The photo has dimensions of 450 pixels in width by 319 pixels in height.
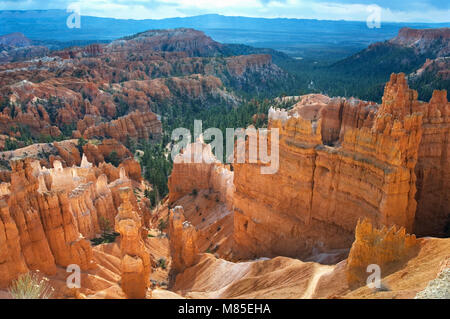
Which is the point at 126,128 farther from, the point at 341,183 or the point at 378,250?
the point at 378,250

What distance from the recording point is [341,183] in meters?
16.2

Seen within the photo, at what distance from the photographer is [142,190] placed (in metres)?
36.4

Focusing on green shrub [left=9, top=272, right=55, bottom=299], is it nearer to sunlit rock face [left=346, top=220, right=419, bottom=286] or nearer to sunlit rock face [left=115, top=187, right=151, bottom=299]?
sunlit rock face [left=115, top=187, right=151, bottom=299]

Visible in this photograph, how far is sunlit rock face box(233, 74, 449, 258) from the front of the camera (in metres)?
14.7

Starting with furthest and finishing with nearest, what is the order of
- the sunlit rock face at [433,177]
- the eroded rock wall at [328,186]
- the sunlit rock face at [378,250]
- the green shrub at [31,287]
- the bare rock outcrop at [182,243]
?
the bare rock outcrop at [182,243] < the sunlit rock face at [433,177] < the eroded rock wall at [328,186] < the sunlit rock face at [378,250] < the green shrub at [31,287]

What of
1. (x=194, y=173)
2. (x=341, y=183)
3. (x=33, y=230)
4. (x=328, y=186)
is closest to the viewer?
(x=33, y=230)

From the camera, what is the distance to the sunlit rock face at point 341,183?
14664 mm

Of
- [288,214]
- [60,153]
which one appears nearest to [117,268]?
[288,214]

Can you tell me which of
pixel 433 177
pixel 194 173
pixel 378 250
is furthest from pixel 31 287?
pixel 194 173
